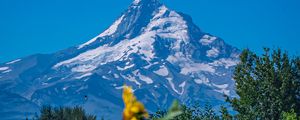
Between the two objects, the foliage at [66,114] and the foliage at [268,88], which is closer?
the foliage at [66,114]

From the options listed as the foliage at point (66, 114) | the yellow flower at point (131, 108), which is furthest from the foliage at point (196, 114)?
the yellow flower at point (131, 108)

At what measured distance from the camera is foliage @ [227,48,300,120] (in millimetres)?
37062

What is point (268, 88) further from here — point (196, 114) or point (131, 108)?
point (131, 108)

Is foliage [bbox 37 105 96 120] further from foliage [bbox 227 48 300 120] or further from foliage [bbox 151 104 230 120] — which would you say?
foliage [bbox 227 48 300 120]

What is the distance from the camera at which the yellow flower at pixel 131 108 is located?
2.72m

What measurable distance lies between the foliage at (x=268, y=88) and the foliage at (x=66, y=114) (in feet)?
41.1

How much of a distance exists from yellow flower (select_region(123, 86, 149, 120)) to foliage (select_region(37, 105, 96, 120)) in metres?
24.7

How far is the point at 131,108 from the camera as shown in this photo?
273 cm

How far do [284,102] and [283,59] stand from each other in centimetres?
515

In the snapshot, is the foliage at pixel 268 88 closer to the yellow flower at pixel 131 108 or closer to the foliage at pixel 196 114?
the foliage at pixel 196 114

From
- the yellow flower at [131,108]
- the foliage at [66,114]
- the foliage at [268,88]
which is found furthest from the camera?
the foliage at [268,88]

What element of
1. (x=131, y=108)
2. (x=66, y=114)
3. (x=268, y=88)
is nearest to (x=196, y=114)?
(x=268, y=88)

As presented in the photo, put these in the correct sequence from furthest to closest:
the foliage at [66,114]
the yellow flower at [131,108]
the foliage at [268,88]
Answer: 1. the foliage at [268,88]
2. the foliage at [66,114]
3. the yellow flower at [131,108]

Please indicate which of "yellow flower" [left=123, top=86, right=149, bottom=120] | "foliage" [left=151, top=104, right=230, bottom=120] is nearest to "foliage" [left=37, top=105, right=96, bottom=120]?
"foliage" [left=151, top=104, right=230, bottom=120]
